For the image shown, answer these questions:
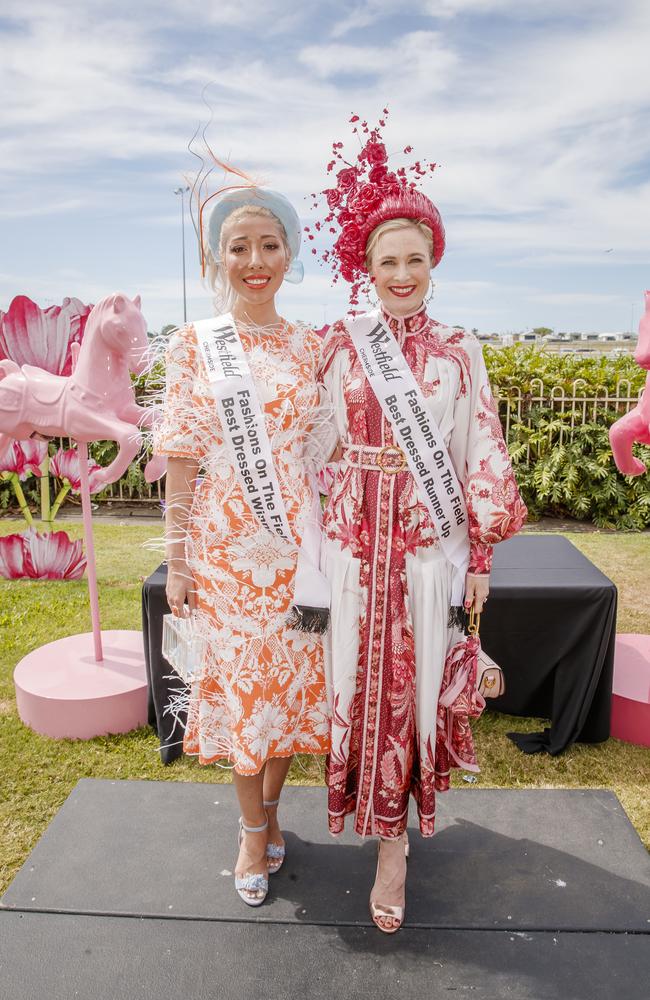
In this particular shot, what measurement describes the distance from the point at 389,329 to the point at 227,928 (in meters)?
1.59

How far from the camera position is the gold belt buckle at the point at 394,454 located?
1856 millimetres

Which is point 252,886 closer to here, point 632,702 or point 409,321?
point 409,321

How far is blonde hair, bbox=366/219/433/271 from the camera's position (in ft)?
5.94

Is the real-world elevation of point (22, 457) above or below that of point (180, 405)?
below

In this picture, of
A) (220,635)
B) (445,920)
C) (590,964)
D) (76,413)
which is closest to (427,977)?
(445,920)

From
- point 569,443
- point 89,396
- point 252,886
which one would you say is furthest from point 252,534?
point 569,443

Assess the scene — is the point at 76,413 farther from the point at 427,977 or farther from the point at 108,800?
the point at 427,977

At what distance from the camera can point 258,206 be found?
1.91 meters

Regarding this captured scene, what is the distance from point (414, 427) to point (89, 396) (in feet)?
6.34

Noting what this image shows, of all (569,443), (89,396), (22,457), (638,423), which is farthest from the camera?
(569,443)

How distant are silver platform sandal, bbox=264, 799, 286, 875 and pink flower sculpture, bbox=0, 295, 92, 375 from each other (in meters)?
2.89

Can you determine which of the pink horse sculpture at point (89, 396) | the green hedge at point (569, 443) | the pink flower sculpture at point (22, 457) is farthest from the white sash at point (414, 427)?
the green hedge at point (569, 443)

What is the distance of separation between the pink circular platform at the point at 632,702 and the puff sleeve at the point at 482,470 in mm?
1502

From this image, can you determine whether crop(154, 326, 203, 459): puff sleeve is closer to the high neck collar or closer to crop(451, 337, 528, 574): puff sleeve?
the high neck collar
